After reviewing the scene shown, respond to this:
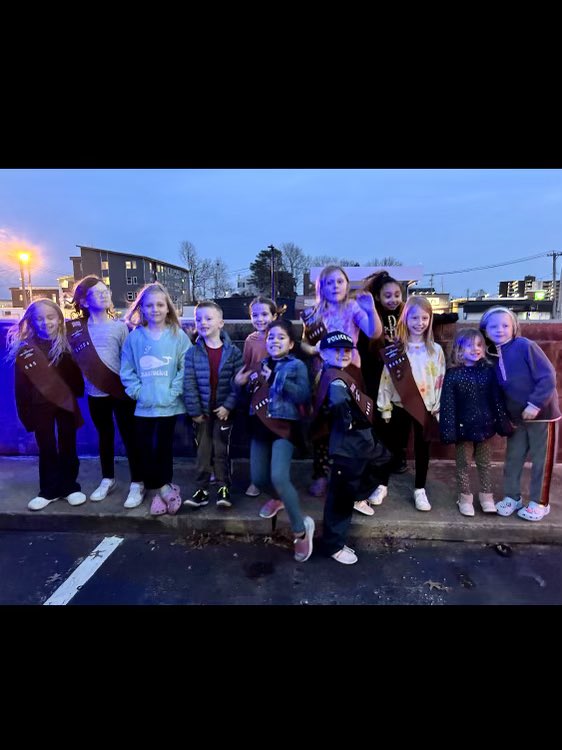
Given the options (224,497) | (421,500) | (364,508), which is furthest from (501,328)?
(224,497)

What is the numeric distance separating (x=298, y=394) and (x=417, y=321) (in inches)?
47.9

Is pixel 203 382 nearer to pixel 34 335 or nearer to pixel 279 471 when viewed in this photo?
pixel 279 471

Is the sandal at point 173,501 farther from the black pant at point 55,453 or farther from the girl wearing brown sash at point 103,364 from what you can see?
the black pant at point 55,453

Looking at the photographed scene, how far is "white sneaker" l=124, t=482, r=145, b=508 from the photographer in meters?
3.56

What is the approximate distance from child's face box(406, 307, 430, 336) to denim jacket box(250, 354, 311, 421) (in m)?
1.06

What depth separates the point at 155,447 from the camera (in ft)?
11.6

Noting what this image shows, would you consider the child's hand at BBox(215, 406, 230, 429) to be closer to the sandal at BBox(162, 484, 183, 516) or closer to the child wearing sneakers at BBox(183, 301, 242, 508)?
the child wearing sneakers at BBox(183, 301, 242, 508)

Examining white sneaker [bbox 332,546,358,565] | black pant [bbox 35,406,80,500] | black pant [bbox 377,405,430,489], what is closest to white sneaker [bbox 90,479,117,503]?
black pant [bbox 35,406,80,500]

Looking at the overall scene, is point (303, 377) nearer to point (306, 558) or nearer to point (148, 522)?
point (306, 558)

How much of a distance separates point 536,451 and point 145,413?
10.6 ft

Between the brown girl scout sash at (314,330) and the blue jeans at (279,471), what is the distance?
0.97 meters
